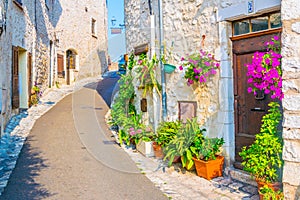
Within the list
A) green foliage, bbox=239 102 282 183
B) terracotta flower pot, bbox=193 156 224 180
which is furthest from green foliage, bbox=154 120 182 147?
green foliage, bbox=239 102 282 183

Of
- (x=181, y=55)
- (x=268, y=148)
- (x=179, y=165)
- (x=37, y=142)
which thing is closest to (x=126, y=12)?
(x=181, y=55)

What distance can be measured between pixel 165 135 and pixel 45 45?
9.24 meters

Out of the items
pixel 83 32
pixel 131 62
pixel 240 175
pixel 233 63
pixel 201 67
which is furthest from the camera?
pixel 83 32

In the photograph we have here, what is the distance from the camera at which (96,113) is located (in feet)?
29.9

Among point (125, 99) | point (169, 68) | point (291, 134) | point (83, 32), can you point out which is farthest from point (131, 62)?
point (83, 32)

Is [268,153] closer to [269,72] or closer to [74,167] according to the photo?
[269,72]

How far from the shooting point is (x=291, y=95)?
9.78 feet

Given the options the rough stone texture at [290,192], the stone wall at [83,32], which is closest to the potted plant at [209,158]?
the rough stone texture at [290,192]

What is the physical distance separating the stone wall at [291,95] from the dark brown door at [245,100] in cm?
76

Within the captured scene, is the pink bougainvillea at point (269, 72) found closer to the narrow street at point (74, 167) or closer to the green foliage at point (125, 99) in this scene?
the narrow street at point (74, 167)

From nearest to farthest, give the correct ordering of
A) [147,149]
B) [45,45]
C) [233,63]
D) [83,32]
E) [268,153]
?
[268,153]
[233,63]
[147,149]
[45,45]
[83,32]

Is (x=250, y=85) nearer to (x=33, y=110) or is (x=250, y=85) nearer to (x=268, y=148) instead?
(x=268, y=148)

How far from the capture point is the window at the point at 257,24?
3.70 metres

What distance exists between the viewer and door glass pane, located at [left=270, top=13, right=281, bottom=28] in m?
3.65
